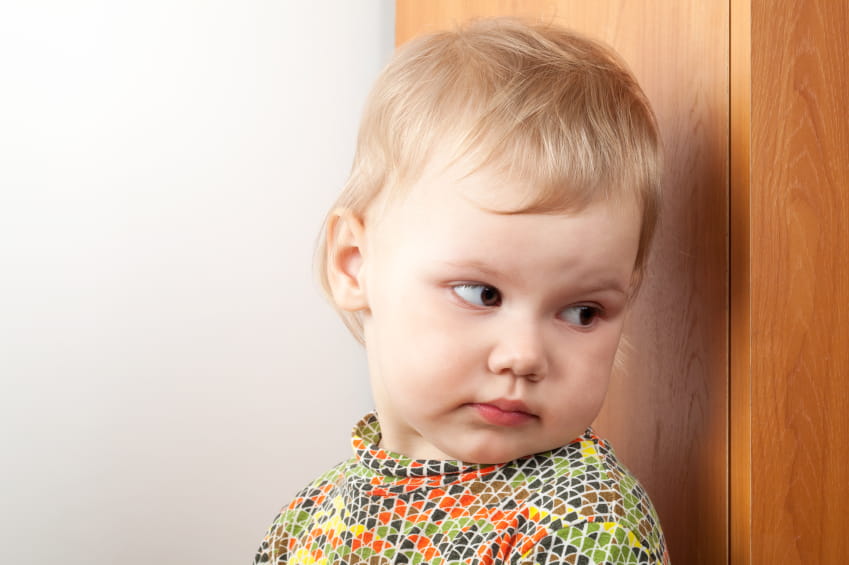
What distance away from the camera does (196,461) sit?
5.24 feet

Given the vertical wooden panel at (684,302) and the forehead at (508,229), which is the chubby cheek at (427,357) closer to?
the forehead at (508,229)

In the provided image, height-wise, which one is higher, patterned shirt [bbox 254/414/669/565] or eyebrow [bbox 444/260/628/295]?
eyebrow [bbox 444/260/628/295]

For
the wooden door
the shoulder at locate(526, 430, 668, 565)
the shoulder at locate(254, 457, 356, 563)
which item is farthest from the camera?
the shoulder at locate(254, 457, 356, 563)

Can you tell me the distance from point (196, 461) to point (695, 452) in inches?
40.6

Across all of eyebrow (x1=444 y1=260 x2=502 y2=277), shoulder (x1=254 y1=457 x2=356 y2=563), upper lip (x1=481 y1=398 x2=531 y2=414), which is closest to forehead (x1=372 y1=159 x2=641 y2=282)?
eyebrow (x1=444 y1=260 x2=502 y2=277)

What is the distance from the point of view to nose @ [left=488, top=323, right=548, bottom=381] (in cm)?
67

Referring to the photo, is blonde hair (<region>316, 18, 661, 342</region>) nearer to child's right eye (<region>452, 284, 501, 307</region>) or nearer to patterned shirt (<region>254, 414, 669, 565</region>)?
child's right eye (<region>452, 284, 501, 307</region>)

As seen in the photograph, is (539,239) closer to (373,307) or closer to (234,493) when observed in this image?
(373,307)

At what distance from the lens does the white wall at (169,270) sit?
4.78 ft

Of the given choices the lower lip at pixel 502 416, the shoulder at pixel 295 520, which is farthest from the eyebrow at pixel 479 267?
the shoulder at pixel 295 520

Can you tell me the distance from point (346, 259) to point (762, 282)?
365 mm

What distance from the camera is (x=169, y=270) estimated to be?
157cm

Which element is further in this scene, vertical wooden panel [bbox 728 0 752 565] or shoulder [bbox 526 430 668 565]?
vertical wooden panel [bbox 728 0 752 565]

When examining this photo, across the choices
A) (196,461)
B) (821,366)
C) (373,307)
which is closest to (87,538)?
(196,461)
